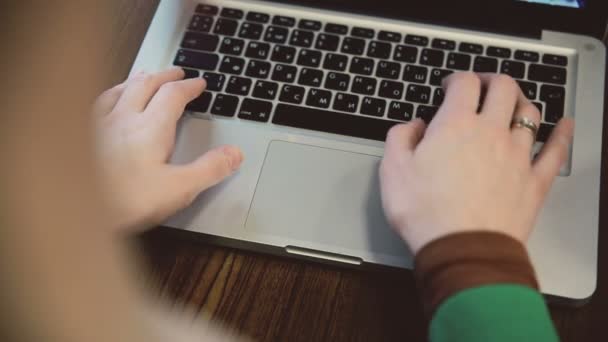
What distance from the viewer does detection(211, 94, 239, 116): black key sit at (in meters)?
0.70

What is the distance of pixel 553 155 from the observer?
589mm

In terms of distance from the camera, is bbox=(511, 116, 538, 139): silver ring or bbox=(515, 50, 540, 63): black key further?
bbox=(515, 50, 540, 63): black key

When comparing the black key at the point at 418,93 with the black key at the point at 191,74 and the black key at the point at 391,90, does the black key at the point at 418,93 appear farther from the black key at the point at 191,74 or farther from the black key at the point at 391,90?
the black key at the point at 191,74

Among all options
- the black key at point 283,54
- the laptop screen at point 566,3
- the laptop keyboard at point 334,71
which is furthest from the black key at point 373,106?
the laptop screen at point 566,3

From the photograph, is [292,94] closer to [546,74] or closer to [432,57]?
[432,57]

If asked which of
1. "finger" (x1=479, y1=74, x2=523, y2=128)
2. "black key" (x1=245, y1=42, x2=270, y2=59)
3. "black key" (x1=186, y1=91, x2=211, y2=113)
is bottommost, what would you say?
"black key" (x1=186, y1=91, x2=211, y2=113)

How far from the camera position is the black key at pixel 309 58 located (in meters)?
0.72

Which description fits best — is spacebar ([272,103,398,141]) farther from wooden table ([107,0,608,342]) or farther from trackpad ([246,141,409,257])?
wooden table ([107,0,608,342])

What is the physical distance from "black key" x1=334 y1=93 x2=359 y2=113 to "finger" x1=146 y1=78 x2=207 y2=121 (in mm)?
150

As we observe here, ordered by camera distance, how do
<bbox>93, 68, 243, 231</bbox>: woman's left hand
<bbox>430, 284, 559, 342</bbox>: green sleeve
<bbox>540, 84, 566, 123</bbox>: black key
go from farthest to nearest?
<bbox>540, 84, 566, 123</bbox>: black key, <bbox>93, 68, 243, 231</bbox>: woman's left hand, <bbox>430, 284, 559, 342</bbox>: green sleeve

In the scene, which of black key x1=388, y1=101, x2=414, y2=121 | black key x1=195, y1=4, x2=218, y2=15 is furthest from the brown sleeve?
black key x1=195, y1=4, x2=218, y2=15

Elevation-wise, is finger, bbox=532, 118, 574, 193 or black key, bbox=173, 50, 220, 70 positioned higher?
finger, bbox=532, 118, 574, 193

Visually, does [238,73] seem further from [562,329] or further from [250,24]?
[562,329]

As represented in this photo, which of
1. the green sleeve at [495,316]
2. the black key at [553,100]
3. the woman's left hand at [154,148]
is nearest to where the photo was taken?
the green sleeve at [495,316]
